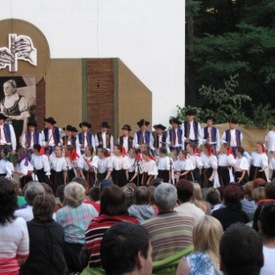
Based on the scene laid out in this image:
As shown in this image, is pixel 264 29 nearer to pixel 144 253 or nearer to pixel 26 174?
pixel 26 174

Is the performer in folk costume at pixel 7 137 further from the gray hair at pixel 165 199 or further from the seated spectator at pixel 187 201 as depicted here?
the gray hair at pixel 165 199

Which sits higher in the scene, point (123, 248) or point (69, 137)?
point (123, 248)

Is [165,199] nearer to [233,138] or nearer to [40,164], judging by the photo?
[40,164]

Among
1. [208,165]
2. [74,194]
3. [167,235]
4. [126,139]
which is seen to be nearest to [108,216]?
[167,235]

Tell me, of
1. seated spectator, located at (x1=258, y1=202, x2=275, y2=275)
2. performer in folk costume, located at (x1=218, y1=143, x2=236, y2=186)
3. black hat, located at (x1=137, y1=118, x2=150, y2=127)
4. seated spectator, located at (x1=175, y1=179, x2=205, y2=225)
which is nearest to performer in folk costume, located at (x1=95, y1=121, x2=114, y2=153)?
black hat, located at (x1=137, y1=118, x2=150, y2=127)

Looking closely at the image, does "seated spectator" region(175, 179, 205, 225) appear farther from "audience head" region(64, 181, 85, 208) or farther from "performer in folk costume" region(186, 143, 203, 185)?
"performer in folk costume" region(186, 143, 203, 185)

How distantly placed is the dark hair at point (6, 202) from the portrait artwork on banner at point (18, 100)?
49.9 feet

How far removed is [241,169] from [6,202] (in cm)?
1331

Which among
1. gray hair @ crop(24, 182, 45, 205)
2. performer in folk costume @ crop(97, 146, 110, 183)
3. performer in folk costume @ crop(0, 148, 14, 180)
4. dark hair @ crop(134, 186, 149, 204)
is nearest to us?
gray hair @ crop(24, 182, 45, 205)

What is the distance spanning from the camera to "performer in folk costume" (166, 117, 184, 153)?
18.6m

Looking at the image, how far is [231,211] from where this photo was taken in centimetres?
628

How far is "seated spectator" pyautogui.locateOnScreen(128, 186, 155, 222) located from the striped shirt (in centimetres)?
120

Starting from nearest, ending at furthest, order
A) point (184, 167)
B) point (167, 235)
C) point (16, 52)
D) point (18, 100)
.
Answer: point (167, 235) < point (184, 167) < point (18, 100) < point (16, 52)

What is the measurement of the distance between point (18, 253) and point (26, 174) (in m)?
11.5
